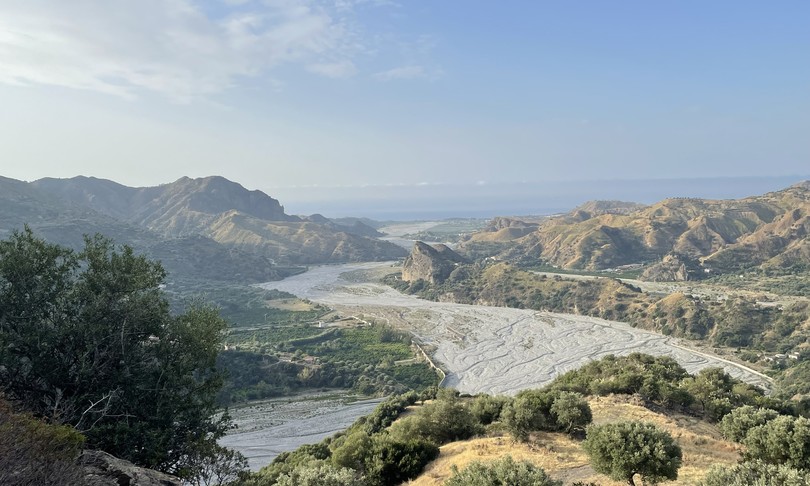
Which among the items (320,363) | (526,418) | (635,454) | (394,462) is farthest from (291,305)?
(635,454)

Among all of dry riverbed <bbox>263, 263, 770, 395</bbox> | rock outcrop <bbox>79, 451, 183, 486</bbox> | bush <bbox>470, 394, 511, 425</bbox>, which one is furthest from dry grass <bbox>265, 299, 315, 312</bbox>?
rock outcrop <bbox>79, 451, 183, 486</bbox>

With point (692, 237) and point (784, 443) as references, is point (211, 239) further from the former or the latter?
point (784, 443)

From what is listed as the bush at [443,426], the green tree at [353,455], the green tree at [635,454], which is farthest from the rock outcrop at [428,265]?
the green tree at [635,454]

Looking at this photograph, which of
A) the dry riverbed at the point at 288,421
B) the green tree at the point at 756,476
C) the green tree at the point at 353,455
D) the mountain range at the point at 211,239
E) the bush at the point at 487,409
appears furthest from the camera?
the mountain range at the point at 211,239

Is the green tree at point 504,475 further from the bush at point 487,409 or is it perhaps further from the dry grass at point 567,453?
the bush at point 487,409

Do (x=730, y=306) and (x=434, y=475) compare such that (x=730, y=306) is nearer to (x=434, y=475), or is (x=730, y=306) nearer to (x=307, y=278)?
(x=434, y=475)

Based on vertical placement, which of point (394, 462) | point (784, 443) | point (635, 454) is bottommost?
point (394, 462)

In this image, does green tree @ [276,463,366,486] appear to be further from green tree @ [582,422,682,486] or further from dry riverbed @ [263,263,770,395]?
dry riverbed @ [263,263,770,395]
